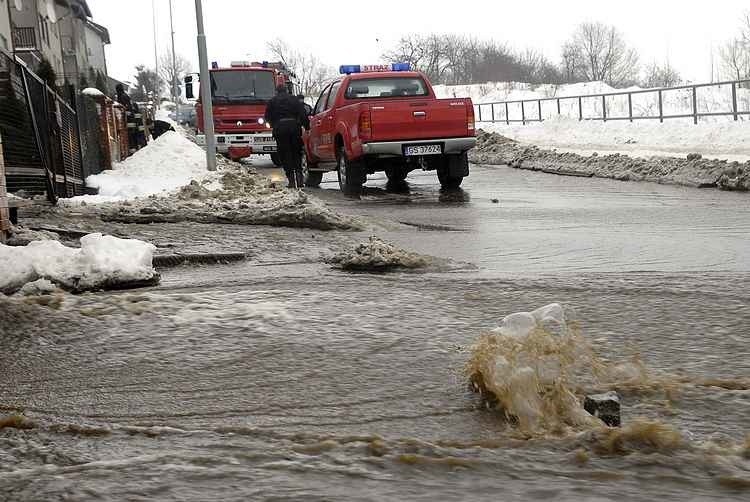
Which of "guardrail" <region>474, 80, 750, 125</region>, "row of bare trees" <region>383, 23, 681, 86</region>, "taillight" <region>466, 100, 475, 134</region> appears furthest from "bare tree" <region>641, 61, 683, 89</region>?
"taillight" <region>466, 100, 475, 134</region>

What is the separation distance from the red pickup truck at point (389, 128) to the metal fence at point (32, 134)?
4649 millimetres

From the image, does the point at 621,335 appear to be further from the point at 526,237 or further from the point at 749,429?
the point at 526,237

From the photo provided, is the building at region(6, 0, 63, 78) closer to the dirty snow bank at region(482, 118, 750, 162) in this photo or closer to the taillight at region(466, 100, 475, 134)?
the dirty snow bank at region(482, 118, 750, 162)

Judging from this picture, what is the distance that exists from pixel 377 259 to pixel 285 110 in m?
10.5

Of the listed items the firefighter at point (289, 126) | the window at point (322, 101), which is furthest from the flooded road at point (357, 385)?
the window at point (322, 101)

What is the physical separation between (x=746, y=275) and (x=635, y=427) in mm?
3444

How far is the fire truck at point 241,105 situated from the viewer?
25078 mm

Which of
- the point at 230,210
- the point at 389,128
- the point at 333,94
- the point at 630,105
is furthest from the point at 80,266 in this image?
the point at 630,105

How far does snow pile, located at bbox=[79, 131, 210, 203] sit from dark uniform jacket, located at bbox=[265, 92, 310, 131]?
1.51m

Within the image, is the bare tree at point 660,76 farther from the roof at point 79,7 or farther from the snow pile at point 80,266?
the snow pile at point 80,266

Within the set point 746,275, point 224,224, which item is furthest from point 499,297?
point 224,224

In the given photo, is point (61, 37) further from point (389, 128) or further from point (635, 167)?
point (389, 128)

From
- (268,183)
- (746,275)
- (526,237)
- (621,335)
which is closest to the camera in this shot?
(621,335)

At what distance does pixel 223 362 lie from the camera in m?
3.96
